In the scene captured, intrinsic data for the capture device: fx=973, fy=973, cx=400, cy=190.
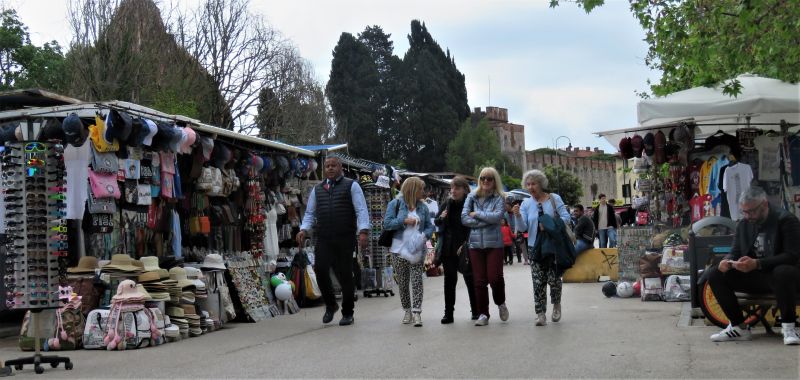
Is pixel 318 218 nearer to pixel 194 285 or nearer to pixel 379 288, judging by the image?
pixel 194 285

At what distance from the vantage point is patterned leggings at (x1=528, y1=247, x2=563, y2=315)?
442 inches

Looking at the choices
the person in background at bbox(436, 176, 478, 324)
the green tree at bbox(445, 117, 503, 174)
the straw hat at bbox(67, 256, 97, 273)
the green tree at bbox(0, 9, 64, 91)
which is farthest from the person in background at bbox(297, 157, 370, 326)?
the green tree at bbox(445, 117, 503, 174)

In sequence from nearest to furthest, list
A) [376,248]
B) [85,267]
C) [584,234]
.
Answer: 1. [85,267]
2. [376,248]
3. [584,234]

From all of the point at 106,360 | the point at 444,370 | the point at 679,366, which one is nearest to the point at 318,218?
the point at 106,360

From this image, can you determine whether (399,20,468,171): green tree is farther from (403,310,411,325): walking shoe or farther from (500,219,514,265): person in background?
(403,310,411,325): walking shoe

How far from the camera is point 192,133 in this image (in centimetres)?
1267

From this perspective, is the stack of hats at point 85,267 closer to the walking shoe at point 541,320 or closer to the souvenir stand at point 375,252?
the walking shoe at point 541,320

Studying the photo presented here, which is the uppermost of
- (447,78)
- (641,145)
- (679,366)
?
(447,78)

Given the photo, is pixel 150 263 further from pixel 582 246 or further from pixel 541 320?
pixel 582 246

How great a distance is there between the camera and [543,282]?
444 inches

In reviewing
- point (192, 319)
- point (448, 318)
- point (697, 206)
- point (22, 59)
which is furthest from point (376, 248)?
point (22, 59)

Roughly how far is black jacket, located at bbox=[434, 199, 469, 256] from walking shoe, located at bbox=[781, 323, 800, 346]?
443cm

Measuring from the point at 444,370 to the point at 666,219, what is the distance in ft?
29.7

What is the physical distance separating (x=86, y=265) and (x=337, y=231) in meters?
3.02
